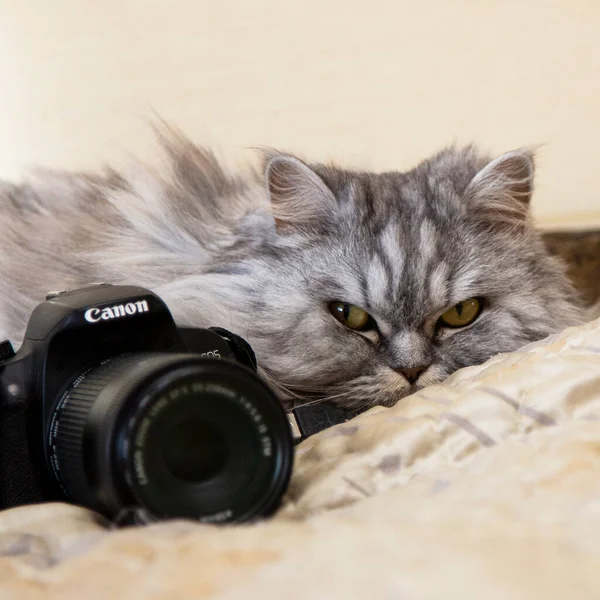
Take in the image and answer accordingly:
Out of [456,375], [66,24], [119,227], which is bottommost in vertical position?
[456,375]

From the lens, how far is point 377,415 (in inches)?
28.7

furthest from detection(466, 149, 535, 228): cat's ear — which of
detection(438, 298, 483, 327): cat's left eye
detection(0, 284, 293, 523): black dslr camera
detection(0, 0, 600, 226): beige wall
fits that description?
detection(0, 0, 600, 226): beige wall

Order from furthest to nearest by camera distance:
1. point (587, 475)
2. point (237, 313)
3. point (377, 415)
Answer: point (237, 313), point (377, 415), point (587, 475)

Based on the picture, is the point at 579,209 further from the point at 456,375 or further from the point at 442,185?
the point at 456,375

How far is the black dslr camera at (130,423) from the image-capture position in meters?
0.52

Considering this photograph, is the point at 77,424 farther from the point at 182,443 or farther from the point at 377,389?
the point at 377,389

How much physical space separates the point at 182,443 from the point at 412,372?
1.40ft

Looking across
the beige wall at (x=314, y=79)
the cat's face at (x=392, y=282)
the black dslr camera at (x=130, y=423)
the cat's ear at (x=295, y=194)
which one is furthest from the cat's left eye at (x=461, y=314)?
the beige wall at (x=314, y=79)

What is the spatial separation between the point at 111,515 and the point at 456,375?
0.46 metres

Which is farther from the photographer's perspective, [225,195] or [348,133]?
[348,133]

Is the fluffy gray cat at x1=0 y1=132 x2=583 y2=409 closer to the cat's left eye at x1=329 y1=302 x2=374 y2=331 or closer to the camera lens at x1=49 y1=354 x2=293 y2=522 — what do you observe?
the cat's left eye at x1=329 y1=302 x2=374 y2=331

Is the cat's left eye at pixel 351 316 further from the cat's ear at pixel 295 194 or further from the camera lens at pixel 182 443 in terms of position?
the camera lens at pixel 182 443

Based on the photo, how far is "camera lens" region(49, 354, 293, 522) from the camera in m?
0.52

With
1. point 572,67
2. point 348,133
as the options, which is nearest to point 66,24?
point 348,133
